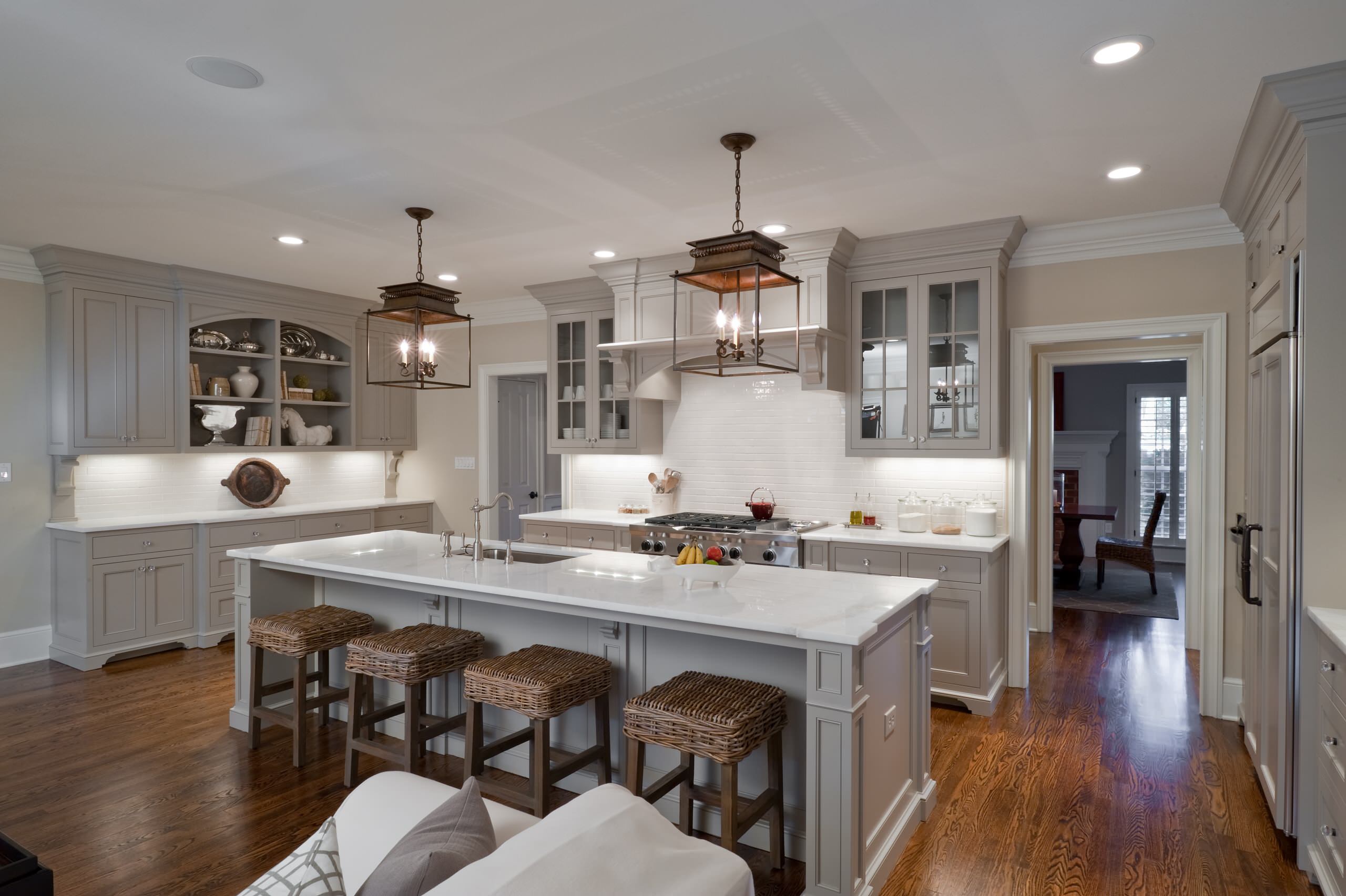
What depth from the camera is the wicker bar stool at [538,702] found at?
9.10 feet

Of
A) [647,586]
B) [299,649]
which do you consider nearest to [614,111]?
[647,586]

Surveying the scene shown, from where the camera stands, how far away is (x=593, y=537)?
5.66 meters

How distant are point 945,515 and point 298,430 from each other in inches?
199

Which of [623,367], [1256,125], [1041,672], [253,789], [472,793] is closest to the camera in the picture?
[472,793]

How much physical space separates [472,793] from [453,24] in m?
2.11

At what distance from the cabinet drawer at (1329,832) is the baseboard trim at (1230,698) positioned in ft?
5.53

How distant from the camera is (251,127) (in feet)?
10.1

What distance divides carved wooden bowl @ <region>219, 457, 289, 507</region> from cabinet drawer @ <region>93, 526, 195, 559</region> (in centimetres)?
72

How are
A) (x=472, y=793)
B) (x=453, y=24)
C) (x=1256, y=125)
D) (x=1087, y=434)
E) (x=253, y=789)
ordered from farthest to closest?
1. (x=1087, y=434)
2. (x=253, y=789)
3. (x=1256, y=125)
4. (x=453, y=24)
5. (x=472, y=793)

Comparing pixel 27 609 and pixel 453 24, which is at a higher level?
pixel 453 24

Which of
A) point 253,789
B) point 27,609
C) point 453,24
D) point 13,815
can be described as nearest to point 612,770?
point 253,789

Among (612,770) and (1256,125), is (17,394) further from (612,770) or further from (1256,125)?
(1256,125)

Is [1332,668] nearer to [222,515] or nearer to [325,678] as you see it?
[325,678]

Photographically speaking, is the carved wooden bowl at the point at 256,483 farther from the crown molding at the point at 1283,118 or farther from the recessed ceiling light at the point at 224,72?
the crown molding at the point at 1283,118
